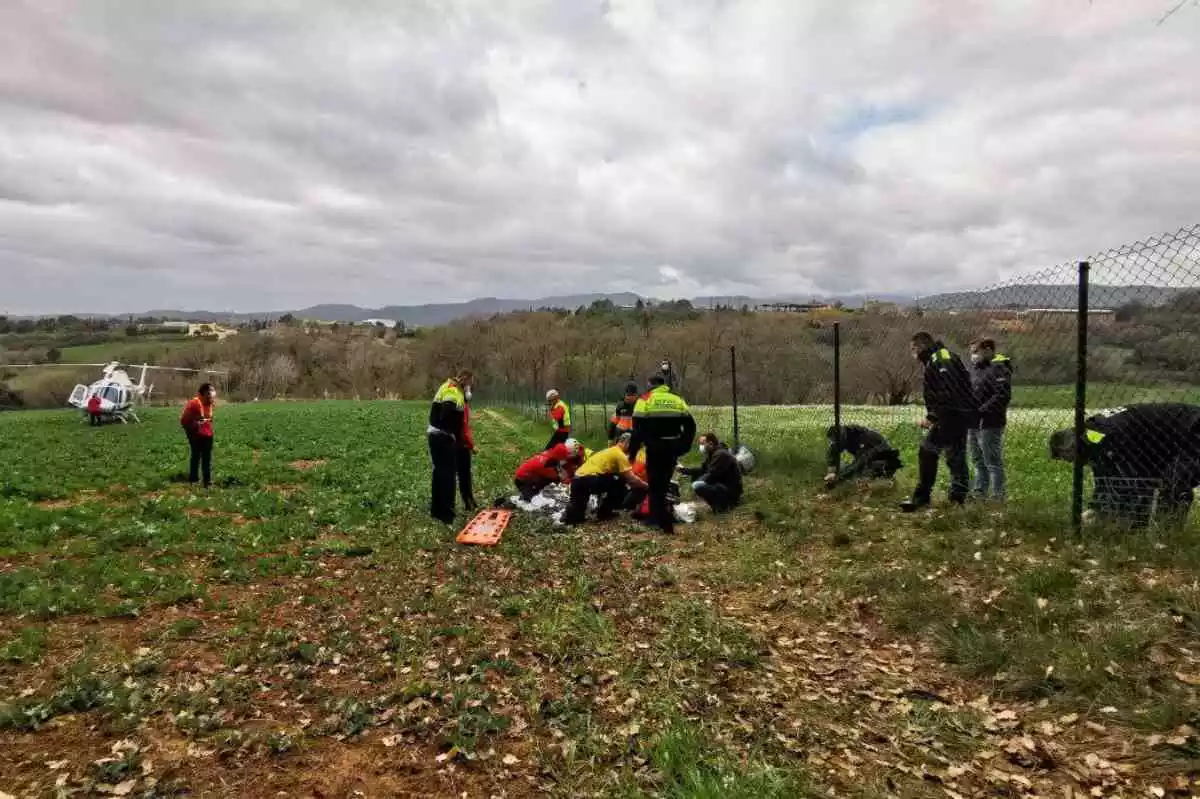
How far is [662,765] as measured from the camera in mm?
4250

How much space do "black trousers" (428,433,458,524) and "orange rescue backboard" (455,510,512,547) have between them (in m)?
0.83

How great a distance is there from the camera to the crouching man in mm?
10594

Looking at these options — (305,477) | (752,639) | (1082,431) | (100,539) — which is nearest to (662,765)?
(752,639)

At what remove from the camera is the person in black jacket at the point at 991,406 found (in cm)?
815

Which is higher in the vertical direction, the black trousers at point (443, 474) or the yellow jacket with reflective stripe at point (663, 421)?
the yellow jacket with reflective stripe at point (663, 421)

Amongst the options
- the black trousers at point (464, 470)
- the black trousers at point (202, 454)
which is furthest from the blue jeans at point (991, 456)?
the black trousers at point (202, 454)

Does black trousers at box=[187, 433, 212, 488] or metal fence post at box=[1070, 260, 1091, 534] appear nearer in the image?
metal fence post at box=[1070, 260, 1091, 534]

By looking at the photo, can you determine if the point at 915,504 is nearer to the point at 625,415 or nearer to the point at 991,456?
the point at 991,456

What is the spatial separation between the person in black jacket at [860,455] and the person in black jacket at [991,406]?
1970mm

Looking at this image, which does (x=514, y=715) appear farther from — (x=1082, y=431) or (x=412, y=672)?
(x=1082, y=431)

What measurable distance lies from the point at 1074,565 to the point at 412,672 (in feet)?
19.2

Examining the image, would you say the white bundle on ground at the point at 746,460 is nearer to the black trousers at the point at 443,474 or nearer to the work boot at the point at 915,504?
the work boot at the point at 915,504

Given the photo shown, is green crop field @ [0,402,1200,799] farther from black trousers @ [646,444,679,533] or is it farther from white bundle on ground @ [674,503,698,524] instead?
white bundle on ground @ [674,503,698,524]

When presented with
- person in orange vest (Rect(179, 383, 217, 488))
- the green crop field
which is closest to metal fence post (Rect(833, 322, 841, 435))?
the green crop field
